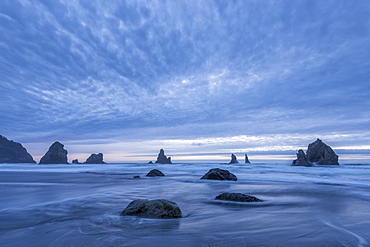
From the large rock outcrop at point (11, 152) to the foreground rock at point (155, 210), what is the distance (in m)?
144

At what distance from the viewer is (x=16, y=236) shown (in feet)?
10.7

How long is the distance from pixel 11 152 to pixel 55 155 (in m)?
43.2

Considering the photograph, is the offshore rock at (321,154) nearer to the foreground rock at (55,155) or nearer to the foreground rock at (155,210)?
the foreground rock at (155,210)

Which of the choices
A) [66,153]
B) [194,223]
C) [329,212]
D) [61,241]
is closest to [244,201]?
[329,212]

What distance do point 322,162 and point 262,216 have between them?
6366 centimetres

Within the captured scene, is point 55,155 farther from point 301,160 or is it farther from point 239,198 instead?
point 239,198

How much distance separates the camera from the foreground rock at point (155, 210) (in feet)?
14.5

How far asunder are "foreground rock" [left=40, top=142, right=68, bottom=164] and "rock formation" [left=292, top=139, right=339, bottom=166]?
102070 millimetres

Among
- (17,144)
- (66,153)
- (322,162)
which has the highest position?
(17,144)

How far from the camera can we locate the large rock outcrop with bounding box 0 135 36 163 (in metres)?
105

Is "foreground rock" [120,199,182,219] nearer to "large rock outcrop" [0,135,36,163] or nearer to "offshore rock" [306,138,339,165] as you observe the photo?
"offshore rock" [306,138,339,165]

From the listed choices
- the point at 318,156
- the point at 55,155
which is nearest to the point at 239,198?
the point at 318,156

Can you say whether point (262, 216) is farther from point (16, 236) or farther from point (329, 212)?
point (16, 236)

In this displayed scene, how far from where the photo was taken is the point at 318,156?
55844mm
